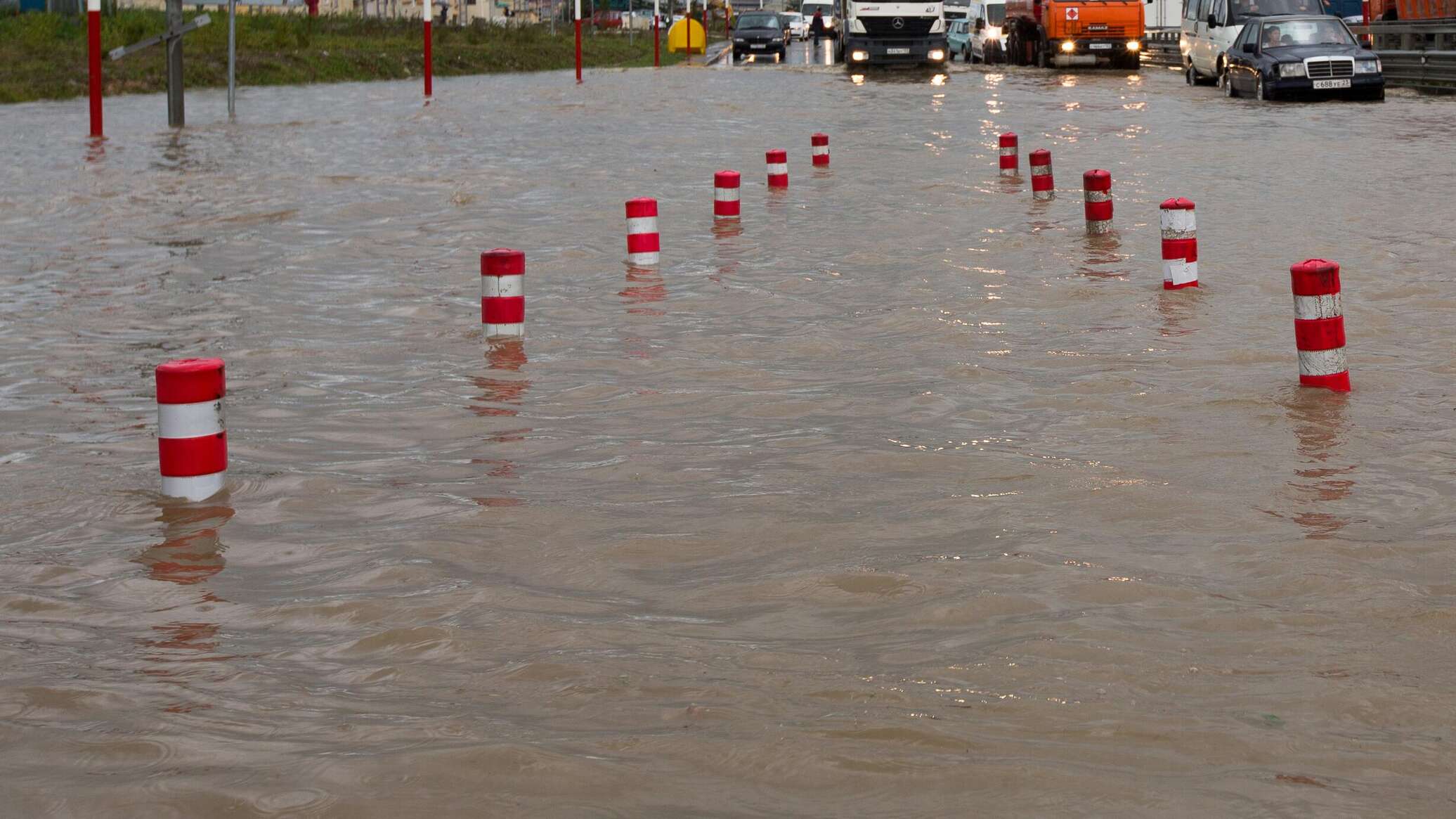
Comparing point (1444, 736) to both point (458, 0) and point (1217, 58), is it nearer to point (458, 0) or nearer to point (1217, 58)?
point (1217, 58)

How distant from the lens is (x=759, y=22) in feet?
190

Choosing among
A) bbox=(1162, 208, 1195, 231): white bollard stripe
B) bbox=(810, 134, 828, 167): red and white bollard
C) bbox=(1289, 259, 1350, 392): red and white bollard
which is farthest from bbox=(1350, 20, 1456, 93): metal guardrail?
bbox=(1289, 259, 1350, 392): red and white bollard

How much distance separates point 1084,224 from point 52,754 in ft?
39.0

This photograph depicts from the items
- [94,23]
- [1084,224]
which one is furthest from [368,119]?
[1084,224]

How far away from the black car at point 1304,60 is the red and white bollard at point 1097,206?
16.9m

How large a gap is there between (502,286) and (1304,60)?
22891 mm

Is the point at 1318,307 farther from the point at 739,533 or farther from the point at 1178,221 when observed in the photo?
the point at 739,533

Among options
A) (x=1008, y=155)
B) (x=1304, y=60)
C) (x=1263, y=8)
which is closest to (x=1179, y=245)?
(x=1008, y=155)

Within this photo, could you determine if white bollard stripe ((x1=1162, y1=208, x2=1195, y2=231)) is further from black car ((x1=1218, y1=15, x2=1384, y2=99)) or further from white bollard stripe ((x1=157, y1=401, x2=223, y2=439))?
black car ((x1=1218, y1=15, x2=1384, y2=99))

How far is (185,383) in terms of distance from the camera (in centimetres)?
639

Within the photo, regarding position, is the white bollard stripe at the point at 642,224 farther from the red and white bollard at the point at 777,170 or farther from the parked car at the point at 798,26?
the parked car at the point at 798,26

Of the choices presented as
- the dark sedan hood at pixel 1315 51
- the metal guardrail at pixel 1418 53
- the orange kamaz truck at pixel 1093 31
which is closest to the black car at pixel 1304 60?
the dark sedan hood at pixel 1315 51

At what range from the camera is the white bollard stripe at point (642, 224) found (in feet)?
42.8

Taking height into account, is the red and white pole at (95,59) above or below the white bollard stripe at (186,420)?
above
